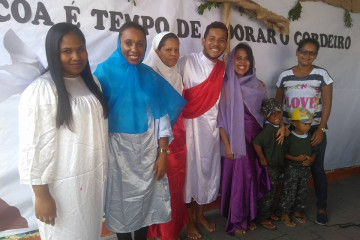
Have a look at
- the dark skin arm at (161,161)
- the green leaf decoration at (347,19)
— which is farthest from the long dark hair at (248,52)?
the green leaf decoration at (347,19)

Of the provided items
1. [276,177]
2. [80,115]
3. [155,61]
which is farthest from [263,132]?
[80,115]

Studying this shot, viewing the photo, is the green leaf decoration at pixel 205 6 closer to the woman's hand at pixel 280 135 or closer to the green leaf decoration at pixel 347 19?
the woman's hand at pixel 280 135

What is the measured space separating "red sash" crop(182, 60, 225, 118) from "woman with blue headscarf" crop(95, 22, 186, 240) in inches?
11.3

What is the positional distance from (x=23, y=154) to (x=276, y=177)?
2030 mm

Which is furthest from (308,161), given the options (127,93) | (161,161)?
(127,93)

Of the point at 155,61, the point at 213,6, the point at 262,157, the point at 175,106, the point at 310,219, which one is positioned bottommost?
the point at 310,219

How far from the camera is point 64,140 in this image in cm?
129

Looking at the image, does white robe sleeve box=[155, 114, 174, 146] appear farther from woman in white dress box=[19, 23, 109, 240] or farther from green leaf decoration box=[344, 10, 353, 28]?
green leaf decoration box=[344, 10, 353, 28]

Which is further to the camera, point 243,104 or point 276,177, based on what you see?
point 276,177

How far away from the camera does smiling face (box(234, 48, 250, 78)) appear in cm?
223

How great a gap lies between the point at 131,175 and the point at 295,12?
245cm

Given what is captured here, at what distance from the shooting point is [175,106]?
179 centimetres

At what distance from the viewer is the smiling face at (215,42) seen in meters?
2.06

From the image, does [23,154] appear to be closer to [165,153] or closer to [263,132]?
[165,153]
